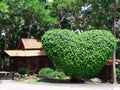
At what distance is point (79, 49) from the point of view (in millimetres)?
24609

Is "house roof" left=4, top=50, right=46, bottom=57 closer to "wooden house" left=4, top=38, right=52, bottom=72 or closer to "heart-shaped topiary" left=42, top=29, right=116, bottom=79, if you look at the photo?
"wooden house" left=4, top=38, right=52, bottom=72

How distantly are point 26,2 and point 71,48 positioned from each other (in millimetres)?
6314

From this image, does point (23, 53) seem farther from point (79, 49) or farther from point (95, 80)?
point (95, 80)

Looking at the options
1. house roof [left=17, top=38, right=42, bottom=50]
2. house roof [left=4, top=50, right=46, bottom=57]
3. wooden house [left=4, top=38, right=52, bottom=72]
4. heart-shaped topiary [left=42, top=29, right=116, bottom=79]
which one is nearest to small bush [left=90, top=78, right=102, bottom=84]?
heart-shaped topiary [left=42, top=29, right=116, bottom=79]

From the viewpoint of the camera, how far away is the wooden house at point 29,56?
3178 cm

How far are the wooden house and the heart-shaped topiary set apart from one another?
24.0 feet

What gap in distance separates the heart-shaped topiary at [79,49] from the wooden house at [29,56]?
7.32 m

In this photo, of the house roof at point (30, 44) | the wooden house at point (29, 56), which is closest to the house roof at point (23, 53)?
the wooden house at point (29, 56)

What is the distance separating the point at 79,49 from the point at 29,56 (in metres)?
8.86

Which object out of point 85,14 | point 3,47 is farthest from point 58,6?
point 3,47

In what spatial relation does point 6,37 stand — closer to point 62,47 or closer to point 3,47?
point 3,47

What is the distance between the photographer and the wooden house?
31777mm

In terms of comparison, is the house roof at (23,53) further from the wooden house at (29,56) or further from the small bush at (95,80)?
the small bush at (95,80)

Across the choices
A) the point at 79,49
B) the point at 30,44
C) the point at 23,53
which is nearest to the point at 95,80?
the point at 79,49
